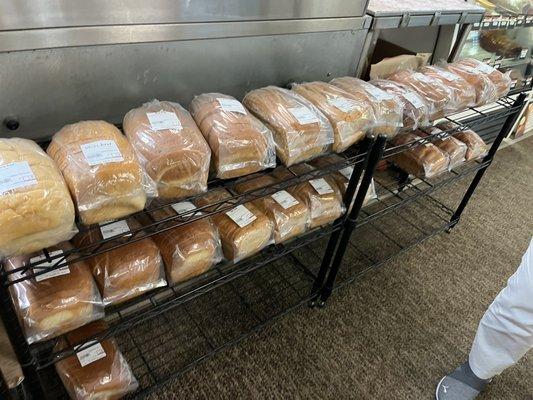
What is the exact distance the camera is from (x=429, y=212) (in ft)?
7.98

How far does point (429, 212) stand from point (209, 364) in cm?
162

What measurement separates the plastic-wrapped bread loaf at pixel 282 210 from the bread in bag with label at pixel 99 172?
18.5 inches

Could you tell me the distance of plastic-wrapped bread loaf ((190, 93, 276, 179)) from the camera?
1.01 m

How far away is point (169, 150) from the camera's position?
36.0 inches

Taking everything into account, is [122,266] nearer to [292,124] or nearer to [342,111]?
[292,124]

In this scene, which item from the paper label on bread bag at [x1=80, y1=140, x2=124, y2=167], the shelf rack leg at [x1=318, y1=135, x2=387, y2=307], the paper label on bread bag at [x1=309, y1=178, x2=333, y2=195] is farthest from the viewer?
the paper label on bread bag at [x1=309, y1=178, x2=333, y2=195]

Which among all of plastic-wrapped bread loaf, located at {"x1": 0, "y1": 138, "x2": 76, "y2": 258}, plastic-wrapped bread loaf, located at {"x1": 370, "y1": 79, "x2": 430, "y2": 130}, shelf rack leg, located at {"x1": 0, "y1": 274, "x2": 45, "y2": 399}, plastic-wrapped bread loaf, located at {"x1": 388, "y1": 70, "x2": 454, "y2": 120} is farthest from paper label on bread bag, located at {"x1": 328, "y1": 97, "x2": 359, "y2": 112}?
shelf rack leg, located at {"x1": 0, "y1": 274, "x2": 45, "y2": 399}

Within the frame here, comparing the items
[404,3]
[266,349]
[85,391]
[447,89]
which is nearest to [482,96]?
[447,89]

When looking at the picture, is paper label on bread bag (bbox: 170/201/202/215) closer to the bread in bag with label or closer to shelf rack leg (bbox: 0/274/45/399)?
the bread in bag with label

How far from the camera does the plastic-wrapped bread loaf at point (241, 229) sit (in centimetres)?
118

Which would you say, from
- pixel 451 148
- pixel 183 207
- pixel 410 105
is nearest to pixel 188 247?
pixel 183 207

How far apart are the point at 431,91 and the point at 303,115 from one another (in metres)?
0.67

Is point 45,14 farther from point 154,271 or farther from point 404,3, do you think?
point 404,3

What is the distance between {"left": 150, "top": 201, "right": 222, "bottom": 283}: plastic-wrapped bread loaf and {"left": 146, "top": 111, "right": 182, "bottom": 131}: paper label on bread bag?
0.23 meters
